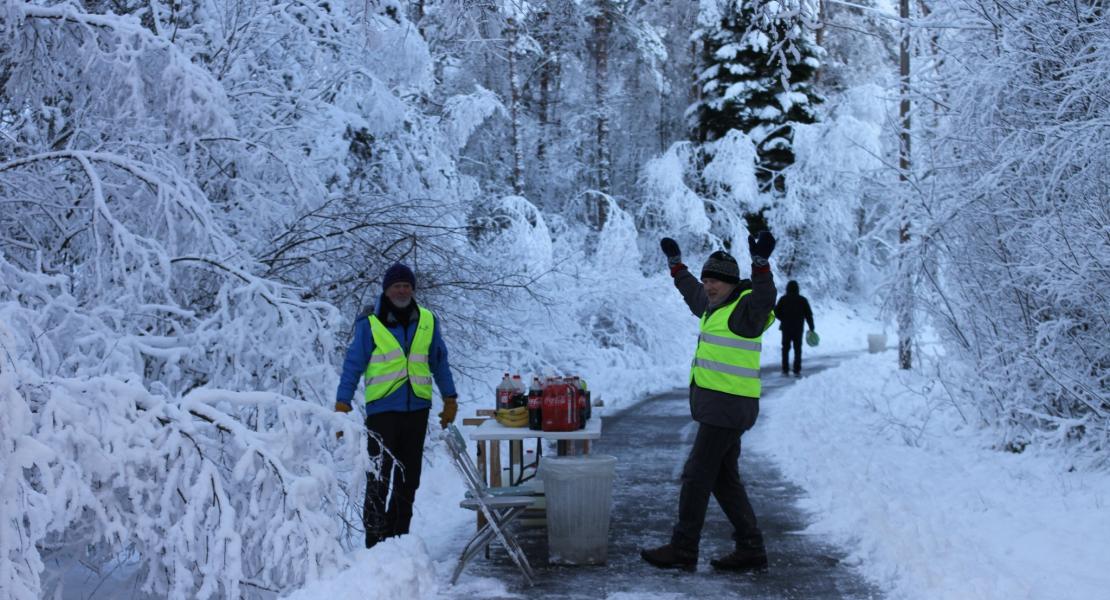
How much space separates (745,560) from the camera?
651cm

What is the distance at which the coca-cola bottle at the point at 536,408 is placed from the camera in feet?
23.1

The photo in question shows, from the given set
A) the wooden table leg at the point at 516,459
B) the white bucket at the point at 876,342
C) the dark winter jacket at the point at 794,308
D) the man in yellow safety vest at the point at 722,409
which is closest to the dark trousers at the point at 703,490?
the man in yellow safety vest at the point at 722,409

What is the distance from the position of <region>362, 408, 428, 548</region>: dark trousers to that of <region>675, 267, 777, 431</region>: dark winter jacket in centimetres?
177

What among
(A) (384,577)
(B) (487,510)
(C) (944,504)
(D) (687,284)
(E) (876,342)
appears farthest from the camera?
(E) (876,342)

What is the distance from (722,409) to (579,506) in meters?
1.07

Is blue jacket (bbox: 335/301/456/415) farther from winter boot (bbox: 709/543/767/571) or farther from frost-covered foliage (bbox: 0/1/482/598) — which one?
winter boot (bbox: 709/543/767/571)

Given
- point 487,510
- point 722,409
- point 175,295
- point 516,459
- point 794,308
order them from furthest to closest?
point 794,308 → point 516,459 → point 175,295 → point 722,409 → point 487,510

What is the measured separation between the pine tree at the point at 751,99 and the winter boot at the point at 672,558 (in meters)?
29.1

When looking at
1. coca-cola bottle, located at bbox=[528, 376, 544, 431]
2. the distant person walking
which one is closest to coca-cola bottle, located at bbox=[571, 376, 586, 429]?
coca-cola bottle, located at bbox=[528, 376, 544, 431]

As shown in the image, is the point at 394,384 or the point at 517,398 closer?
the point at 394,384

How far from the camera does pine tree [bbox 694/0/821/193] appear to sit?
34812mm

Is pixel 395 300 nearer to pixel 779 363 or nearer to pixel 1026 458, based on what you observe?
pixel 1026 458

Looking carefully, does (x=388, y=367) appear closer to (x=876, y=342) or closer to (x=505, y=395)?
(x=505, y=395)

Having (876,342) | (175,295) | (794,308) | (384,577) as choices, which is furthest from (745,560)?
(876,342)
